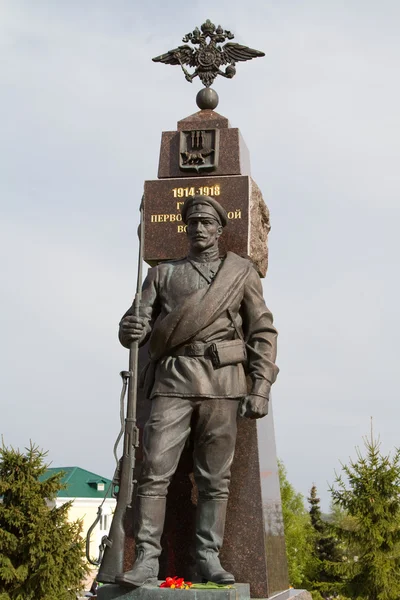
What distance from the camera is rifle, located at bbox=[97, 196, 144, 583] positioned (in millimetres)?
5496

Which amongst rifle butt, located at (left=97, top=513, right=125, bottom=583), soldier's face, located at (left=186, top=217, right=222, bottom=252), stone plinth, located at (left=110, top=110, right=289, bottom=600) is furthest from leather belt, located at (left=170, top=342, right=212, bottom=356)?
rifle butt, located at (left=97, top=513, right=125, bottom=583)

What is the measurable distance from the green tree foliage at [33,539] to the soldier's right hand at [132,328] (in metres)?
8.36

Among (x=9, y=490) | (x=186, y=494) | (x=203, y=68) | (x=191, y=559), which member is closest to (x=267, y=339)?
(x=186, y=494)

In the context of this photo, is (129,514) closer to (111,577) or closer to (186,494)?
(186,494)

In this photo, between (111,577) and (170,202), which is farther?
(170,202)

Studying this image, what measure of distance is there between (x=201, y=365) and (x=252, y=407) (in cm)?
48

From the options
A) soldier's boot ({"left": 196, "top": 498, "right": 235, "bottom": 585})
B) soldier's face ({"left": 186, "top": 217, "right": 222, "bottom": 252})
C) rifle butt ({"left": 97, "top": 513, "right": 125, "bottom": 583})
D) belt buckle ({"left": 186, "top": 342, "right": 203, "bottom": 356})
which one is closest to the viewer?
rifle butt ({"left": 97, "top": 513, "right": 125, "bottom": 583})

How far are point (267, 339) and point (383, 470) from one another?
926cm

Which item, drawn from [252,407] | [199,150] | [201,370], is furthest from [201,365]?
[199,150]

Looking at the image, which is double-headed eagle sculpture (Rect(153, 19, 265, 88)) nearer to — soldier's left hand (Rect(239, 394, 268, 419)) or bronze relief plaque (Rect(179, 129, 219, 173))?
bronze relief plaque (Rect(179, 129, 219, 173))

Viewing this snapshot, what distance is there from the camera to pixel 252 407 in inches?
234

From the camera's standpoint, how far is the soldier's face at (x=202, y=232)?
6.43m

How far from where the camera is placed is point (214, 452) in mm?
6008

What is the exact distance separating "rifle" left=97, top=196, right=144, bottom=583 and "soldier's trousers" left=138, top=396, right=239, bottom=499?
19cm
